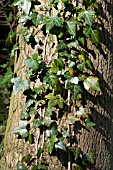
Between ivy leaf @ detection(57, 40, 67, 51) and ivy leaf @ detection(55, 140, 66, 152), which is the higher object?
ivy leaf @ detection(57, 40, 67, 51)

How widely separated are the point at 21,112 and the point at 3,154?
0.92ft

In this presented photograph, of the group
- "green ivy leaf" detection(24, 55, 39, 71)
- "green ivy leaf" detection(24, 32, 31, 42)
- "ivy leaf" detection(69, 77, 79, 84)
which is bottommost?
"ivy leaf" detection(69, 77, 79, 84)

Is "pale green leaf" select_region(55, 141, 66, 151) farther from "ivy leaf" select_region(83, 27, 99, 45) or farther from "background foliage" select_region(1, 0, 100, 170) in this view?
"ivy leaf" select_region(83, 27, 99, 45)

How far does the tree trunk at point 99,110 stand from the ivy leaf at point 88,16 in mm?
92

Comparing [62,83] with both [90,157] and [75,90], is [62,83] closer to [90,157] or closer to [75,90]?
[75,90]

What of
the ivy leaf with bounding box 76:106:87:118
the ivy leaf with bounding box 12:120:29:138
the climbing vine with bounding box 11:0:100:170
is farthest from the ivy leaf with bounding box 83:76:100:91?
the ivy leaf with bounding box 12:120:29:138

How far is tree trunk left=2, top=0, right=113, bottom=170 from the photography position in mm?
2012

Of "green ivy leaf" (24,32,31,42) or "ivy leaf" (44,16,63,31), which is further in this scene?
"green ivy leaf" (24,32,31,42)

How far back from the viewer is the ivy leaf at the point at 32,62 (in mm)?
1963

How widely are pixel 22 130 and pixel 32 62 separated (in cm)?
34

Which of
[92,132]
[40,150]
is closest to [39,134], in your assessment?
[40,150]

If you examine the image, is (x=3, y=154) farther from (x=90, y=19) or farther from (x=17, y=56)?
(x=90, y=19)

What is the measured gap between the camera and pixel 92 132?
6.62 ft

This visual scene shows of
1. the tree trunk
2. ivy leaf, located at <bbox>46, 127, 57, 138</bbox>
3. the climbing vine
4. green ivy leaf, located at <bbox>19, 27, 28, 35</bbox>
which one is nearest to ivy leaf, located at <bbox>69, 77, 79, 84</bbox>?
the climbing vine
